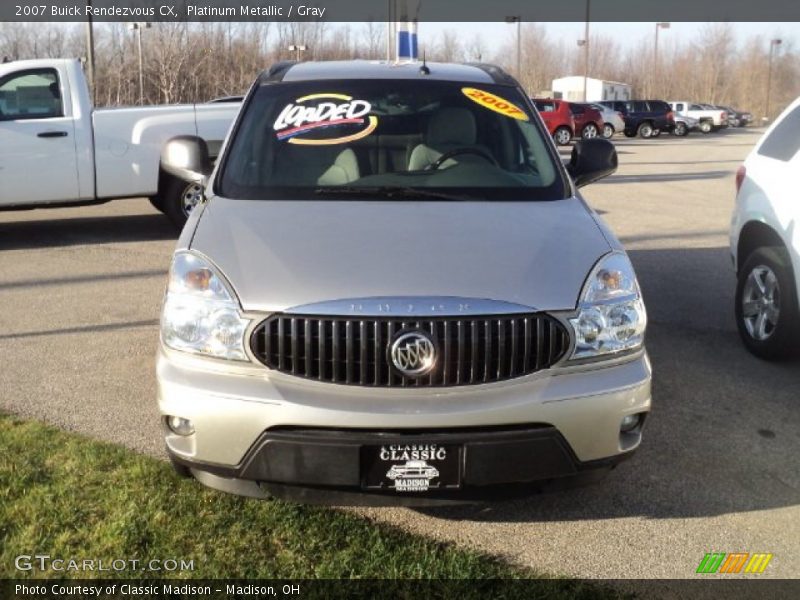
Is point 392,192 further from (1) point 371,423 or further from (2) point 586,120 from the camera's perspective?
(2) point 586,120

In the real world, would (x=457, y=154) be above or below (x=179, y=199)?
above

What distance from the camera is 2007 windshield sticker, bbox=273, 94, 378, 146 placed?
420 cm

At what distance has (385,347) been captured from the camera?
2857mm

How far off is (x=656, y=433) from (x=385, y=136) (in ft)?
6.74

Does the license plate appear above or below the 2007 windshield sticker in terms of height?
below

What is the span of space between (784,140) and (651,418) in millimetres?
2413

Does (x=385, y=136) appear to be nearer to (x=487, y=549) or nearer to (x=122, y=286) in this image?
(x=487, y=549)

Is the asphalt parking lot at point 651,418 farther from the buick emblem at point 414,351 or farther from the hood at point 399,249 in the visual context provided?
the hood at point 399,249

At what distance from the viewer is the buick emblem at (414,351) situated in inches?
112

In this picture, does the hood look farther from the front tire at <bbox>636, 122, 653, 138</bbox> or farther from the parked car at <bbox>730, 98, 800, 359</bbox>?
the front tire at <bbox>636, 122, 653, 138</bbox>

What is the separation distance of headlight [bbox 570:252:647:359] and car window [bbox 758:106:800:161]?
9.21 ft

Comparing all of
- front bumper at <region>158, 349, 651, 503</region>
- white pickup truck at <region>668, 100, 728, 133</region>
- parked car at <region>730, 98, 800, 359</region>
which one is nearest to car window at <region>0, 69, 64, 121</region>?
parked car at <region>730, 98, 800, 359</region>

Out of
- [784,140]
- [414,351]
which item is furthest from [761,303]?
[414,351]

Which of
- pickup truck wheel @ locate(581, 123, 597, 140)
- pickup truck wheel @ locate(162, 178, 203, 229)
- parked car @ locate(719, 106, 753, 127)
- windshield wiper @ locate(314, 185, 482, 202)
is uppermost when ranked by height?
windshield wiper @ locate(314, 185, 482, 202)
